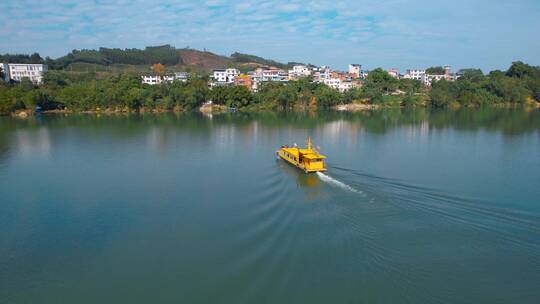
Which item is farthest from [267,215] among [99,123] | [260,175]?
[99,123]

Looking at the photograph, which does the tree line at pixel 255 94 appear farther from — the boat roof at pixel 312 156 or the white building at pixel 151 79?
the boat roof at pixel 312 156

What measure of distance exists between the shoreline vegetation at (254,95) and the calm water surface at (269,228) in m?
25.5

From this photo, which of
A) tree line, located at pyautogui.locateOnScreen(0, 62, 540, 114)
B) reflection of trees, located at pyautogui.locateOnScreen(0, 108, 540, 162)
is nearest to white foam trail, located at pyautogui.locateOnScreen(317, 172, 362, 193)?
reflection of trees, located at pyautogui.locateOnScreen(0, 108, 540, 162)

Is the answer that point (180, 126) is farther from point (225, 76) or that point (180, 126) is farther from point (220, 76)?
point (225, 76)

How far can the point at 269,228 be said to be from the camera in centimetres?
949

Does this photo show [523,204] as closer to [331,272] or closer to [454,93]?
[331,272]

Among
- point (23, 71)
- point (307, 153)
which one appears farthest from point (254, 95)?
point (23, 71)

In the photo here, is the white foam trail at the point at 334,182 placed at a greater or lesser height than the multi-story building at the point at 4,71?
lesser

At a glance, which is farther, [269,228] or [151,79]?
[151,79]

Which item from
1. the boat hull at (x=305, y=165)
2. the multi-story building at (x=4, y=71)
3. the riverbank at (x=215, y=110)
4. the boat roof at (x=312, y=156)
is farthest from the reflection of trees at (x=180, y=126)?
the multi-story building at (x=4, y=71)

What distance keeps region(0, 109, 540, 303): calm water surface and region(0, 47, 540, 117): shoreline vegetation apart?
25.5m

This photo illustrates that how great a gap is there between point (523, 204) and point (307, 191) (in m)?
6.26

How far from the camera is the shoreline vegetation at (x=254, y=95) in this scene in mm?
42844

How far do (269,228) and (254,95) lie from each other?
Answer: 3901 cm
